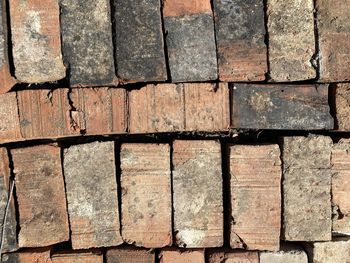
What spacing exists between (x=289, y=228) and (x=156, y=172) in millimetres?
1051

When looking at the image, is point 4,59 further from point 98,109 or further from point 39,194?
point 39,194

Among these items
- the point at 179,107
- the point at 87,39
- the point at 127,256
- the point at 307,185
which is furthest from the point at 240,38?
the point at 127,256

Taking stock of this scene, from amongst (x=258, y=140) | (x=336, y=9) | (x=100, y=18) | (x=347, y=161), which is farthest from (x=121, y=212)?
(x=336, y=9)

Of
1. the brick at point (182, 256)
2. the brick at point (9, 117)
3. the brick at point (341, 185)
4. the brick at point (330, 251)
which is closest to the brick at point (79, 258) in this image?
the brick at point (182, 256)

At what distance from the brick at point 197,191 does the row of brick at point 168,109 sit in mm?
165

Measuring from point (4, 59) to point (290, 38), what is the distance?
1951 mm

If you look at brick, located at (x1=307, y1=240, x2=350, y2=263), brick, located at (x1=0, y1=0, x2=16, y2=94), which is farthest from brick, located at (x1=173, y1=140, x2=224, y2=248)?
brick, located at (x1=0, y1=0, x2=16, y2=94)

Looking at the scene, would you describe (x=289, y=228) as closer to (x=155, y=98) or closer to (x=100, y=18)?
(x=155, y=98)

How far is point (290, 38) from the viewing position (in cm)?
323

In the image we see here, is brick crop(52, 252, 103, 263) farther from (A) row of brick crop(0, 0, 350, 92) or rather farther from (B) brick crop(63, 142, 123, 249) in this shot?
(A) row of brick crop(0, 0, 350, 92)

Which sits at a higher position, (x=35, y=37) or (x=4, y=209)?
(x=35, y=37)

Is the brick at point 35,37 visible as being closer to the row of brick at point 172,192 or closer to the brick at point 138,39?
the brick at point 138,39

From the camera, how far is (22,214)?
131 inches

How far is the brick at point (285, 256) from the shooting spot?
3434 mm
